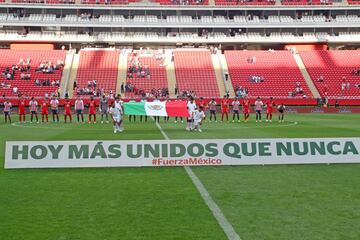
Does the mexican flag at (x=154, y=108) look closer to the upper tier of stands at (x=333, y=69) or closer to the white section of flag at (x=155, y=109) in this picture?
the white section of flag at (x=155, y=109)

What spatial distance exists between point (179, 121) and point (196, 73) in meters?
25.0

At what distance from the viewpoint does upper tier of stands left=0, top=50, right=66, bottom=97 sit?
2008 inches

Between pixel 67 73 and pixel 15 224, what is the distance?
49169mm

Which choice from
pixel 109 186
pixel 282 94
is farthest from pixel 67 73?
pixel 109 186

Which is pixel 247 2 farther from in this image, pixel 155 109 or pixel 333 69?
pixel 155 109

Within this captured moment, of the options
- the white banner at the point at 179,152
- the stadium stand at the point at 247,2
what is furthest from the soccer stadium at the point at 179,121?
the stadium stand at the point at 247,2

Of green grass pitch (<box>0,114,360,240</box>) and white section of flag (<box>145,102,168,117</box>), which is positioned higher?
green grass pitch (<box>0,114,360,240</box>)

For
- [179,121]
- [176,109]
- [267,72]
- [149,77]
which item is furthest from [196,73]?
[176,109]

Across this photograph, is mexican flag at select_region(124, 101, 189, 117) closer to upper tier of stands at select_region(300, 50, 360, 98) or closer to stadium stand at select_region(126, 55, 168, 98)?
stadium stand at select_region(126, 55, 168, 98)

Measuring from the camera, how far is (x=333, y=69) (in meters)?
57.6

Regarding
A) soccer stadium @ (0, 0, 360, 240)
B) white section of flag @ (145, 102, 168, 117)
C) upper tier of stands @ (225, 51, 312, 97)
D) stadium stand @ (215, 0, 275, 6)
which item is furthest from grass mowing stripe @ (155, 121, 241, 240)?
stadium stand @ (215, 0, 275, 6)

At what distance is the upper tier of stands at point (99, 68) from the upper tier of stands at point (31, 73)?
2249 millimetres

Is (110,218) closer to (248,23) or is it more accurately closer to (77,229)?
(77,229)

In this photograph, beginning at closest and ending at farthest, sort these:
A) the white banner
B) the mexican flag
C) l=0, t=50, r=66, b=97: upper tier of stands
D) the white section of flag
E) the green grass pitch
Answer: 1. the green grass pitch
2. the white banner
3. the mexican flag
4. the white section of flag
5. l=0, t=50, r=66, b=97: upper tier of stands
